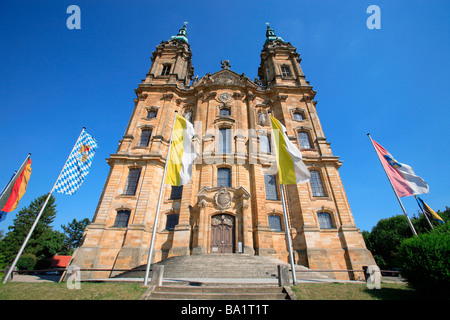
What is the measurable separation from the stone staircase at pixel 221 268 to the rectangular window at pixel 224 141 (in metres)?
11.0

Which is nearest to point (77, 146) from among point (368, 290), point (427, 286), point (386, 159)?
point (368, 290)

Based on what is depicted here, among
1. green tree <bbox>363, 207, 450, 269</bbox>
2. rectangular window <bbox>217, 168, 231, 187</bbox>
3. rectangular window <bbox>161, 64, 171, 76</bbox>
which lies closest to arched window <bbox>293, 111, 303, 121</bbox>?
rectangular window <bbox>217, 168, 231, 187</bbox>

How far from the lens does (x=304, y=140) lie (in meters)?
21.9

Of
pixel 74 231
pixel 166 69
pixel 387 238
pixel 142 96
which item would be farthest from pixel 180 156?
pixel 74 231

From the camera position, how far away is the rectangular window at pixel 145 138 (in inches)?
831

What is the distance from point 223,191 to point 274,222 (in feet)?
18.2

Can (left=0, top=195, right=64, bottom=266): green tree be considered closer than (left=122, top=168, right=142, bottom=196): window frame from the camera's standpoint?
No

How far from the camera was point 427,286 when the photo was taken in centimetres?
635

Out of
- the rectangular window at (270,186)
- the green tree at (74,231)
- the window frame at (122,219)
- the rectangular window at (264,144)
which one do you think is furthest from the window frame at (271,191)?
the green tree at (74,231)

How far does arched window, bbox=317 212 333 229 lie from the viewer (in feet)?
54.8

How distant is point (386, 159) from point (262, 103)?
16.4 m

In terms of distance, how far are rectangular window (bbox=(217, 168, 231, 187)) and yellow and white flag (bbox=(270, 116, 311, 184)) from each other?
9.10m

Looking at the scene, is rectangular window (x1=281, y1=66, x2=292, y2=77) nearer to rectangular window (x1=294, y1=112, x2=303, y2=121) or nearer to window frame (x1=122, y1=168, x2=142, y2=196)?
rectangular window (x1=294, y1=112, x2=303, y2=121)

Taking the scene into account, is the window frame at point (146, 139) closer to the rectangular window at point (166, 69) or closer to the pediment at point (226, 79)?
the pediment at point (226, 79)
